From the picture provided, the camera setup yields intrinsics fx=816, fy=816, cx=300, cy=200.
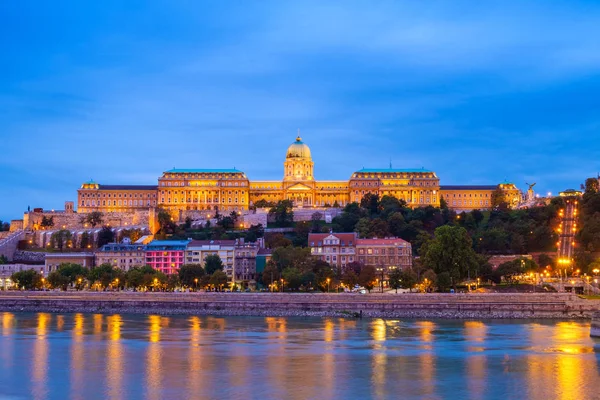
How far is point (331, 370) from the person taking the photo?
32.7 m

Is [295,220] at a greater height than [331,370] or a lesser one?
greater

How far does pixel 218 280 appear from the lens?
2704 inches

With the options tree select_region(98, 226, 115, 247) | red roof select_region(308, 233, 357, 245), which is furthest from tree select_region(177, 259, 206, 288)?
tree select_region(98, 226, 115, 247)

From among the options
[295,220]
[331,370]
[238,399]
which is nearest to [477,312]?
[331,370]

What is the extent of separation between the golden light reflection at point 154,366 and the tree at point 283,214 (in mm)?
61123

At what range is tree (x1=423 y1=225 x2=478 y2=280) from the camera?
64.0 metres

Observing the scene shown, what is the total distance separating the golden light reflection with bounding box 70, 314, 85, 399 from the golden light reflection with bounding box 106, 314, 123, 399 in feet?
3.40

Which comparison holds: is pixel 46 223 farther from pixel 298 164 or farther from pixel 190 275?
pixel 190 275

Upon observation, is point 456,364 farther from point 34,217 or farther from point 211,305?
point 34,217

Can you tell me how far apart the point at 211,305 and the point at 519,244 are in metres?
37.7

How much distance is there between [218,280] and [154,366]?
35.0 metres

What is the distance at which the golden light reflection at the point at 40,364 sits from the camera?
2911cm

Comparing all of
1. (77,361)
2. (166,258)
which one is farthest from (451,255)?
(77,361)

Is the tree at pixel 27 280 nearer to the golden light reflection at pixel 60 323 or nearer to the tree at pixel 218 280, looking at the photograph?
the tree at pixel 218 280
